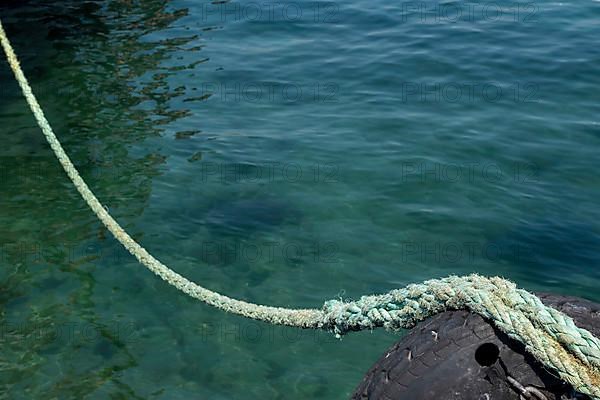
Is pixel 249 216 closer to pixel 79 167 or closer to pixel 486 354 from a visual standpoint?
pixel 79 167

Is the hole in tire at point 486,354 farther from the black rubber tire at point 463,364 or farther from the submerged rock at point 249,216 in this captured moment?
the submerged rock at point 249,216

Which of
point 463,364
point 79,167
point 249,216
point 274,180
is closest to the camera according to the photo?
point 463,364

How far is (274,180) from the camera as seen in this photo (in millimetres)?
8469

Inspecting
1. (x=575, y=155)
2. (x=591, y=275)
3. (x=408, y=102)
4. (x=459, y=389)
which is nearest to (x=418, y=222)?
(x=591, y=275)

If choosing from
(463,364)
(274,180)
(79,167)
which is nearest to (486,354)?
(463,364)

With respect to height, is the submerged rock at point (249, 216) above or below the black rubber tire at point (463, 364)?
below

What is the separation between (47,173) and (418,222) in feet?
13.8

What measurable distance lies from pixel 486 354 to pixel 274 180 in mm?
5609

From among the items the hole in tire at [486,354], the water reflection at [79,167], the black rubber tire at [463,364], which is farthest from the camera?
the water reflection at [79,167]

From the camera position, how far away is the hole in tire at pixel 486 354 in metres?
2.99

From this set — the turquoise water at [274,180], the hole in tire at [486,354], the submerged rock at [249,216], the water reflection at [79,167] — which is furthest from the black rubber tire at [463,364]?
the submerged rock at [249,216]

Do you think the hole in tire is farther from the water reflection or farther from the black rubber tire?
the water reflection

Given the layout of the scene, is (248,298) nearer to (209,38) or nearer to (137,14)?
(209,38)

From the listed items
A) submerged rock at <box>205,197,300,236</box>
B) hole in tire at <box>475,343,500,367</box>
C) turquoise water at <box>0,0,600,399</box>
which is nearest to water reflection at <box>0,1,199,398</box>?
turquoise water at <box>0,0,600,399</box>
